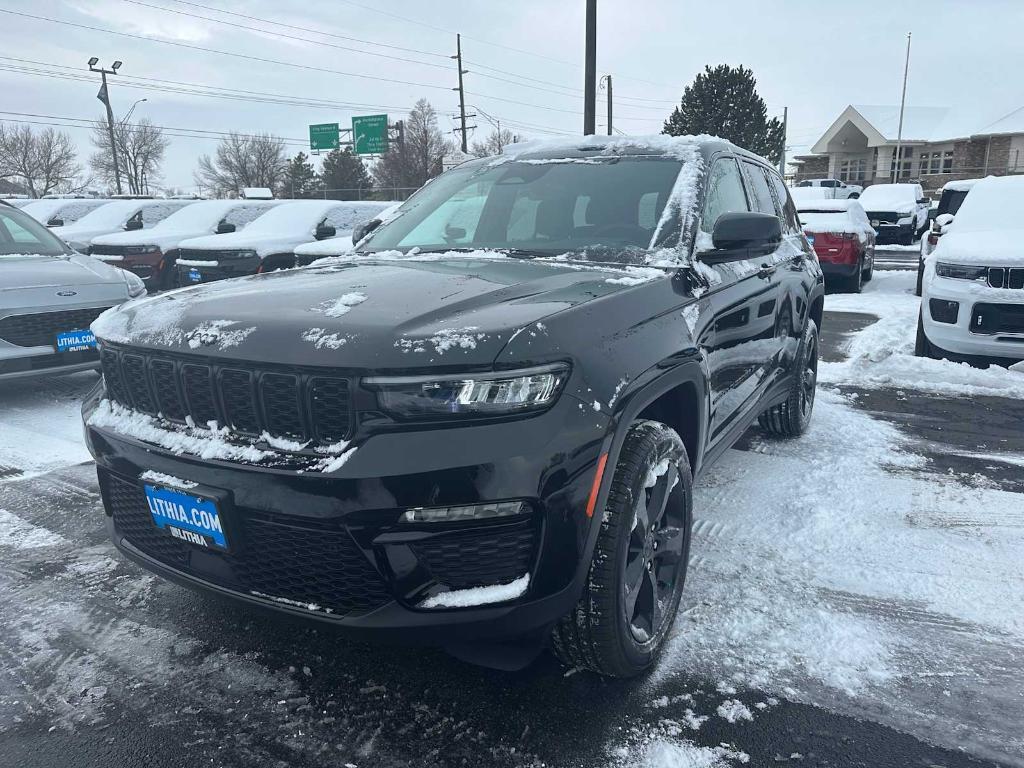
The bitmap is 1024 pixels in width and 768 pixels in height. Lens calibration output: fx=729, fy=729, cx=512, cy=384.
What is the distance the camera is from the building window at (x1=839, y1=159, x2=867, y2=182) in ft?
176

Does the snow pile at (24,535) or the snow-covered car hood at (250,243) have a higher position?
the snow-covered car hood at (250,243)

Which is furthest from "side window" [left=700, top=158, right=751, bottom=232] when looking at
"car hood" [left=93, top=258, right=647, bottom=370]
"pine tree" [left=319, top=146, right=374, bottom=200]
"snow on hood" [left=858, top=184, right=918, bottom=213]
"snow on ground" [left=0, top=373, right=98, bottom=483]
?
"pine tree" [left=319, top=146, right=374, bottom=200]

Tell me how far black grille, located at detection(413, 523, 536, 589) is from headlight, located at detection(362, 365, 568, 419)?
0.95 ft

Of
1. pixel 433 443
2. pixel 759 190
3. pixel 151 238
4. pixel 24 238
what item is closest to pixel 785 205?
pixel 759 190

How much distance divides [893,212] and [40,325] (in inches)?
879

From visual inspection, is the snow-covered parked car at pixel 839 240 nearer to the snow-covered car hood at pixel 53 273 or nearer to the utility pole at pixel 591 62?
the utility pole at pixel 591 62

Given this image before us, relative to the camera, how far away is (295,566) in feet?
6.34

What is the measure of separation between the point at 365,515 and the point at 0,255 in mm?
5849

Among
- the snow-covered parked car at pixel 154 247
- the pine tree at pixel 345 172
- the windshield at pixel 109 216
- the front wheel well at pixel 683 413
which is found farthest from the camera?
the pine tree at pixel 345 172

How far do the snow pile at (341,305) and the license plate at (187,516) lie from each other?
597mm

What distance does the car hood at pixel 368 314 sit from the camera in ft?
5.98

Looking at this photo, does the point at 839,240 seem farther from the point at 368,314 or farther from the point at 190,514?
the point at 190,514

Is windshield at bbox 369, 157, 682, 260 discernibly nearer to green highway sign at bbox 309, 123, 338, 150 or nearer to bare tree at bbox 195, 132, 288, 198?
green highway sign at bbox 309, 123, 338, 150

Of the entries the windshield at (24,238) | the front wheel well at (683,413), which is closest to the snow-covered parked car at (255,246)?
the windshield at (24,238)
